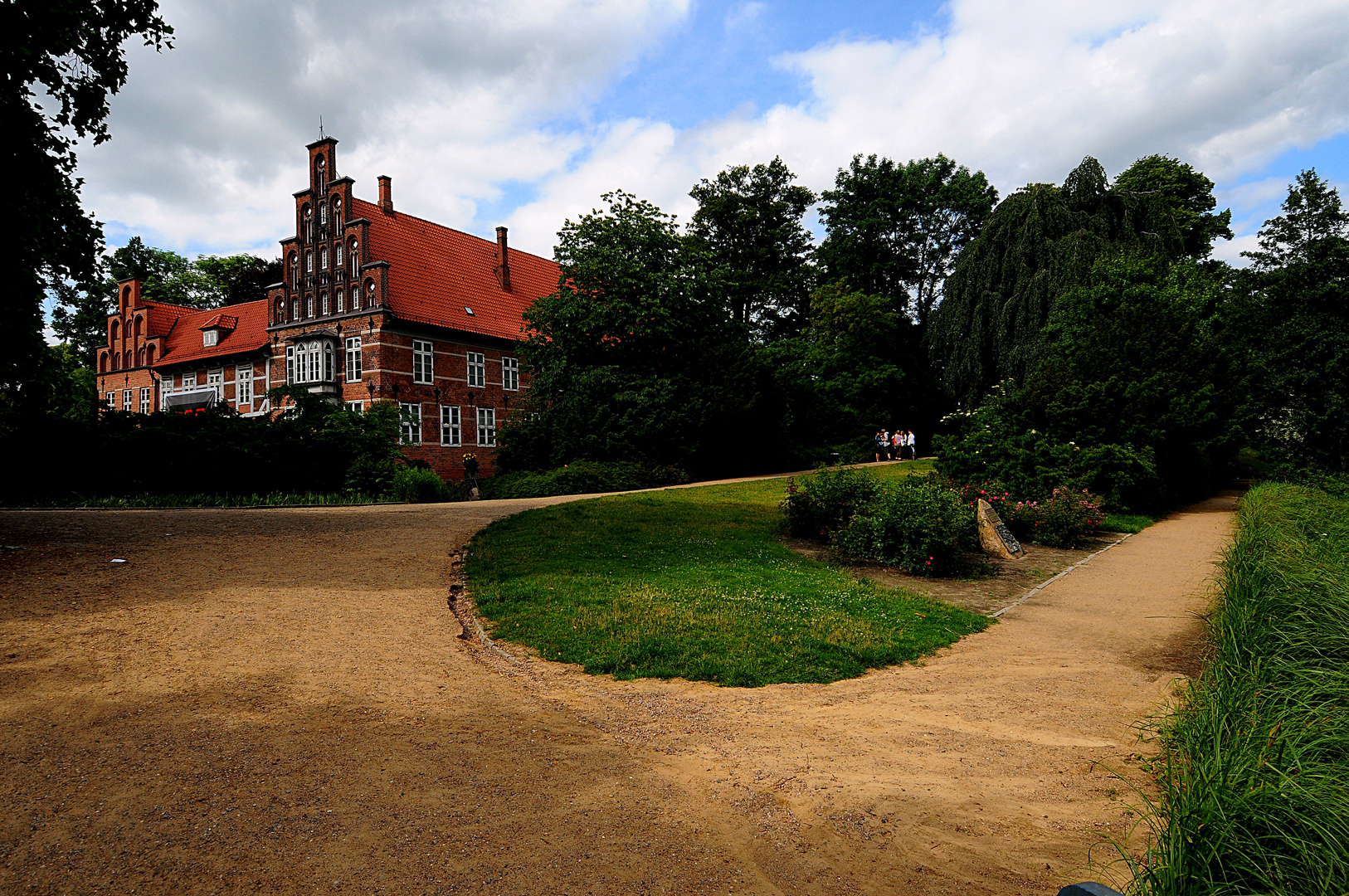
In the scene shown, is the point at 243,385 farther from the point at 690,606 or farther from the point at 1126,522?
the point at 1126,522

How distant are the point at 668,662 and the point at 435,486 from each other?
17.2 metres

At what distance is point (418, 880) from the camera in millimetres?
3404

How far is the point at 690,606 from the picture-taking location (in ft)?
28.2

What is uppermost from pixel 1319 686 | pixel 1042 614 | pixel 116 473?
pixel 116 473

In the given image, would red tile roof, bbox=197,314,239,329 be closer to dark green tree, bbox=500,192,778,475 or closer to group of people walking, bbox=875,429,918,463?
dark green tree, bbox=500,192,778,475

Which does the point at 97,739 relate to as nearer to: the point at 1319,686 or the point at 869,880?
the point at 869,880

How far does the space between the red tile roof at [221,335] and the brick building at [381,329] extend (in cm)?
12

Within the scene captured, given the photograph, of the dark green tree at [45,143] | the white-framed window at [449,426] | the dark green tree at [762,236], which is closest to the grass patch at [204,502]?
the dark green tree at [45,143]

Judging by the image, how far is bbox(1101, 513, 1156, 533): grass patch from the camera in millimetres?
18188

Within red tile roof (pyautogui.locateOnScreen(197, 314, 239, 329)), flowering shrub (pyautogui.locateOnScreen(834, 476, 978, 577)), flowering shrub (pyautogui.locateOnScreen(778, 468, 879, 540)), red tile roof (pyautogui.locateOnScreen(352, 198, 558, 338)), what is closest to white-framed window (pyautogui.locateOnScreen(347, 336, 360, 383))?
red tile roof (pyautogui.locateOnScreen(352, 198, 558, 338))

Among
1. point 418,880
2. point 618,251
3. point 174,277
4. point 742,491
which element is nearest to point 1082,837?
point 418,880

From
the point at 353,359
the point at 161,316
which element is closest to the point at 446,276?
the point at 353,359

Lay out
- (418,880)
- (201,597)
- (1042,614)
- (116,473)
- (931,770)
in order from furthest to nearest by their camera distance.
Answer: (116,473), (1042,614), (201,597), (931,770), (418,880)

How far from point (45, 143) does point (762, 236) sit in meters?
42.6
